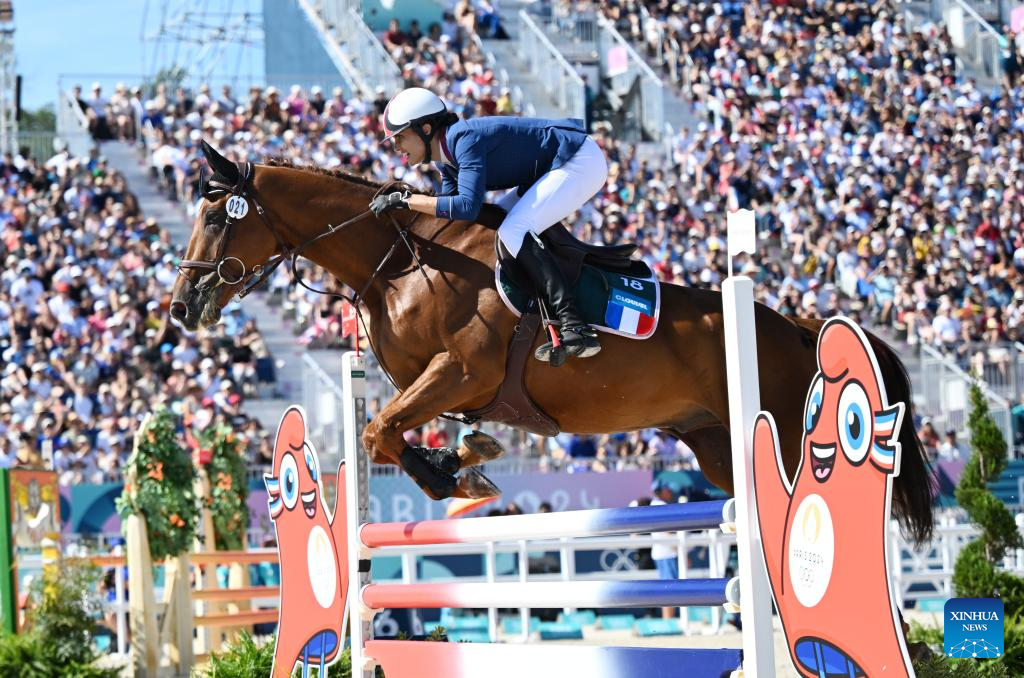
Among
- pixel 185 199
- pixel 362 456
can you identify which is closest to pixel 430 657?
pixel 362 456

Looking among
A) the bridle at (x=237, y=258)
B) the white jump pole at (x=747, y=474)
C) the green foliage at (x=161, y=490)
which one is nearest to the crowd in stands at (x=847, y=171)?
the green foliage at (x=161, y=490)

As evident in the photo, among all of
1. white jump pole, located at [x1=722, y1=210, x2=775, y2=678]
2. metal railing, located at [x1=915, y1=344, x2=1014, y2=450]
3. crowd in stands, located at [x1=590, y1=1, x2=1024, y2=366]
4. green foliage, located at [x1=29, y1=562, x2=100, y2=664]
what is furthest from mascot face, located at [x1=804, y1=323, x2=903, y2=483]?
crowd in stands, located at [x1=590, y1=1, x2=1024, y2=366]

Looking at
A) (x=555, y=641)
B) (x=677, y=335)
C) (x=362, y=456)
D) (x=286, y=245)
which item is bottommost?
(x=555, y=641)

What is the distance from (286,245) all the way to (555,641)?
20.6 feet

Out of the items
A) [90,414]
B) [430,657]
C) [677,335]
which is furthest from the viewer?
[90,414]

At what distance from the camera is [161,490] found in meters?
9.17

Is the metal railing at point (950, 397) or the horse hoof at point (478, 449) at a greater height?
the metal railing at point (950, 397)

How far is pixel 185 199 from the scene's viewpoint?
1798 centimetres

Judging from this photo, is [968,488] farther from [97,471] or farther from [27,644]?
[97,471]

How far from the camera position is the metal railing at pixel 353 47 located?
71.5ft

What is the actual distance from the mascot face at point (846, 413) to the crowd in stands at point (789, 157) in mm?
11369

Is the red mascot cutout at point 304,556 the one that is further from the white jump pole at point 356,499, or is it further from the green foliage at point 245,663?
the green foliage at point 245,663

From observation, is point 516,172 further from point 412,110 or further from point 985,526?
point 985,526

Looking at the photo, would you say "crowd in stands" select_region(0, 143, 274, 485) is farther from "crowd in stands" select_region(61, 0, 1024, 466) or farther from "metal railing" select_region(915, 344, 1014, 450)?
"metal railing" select_region(915, 344, 1014, 450)
